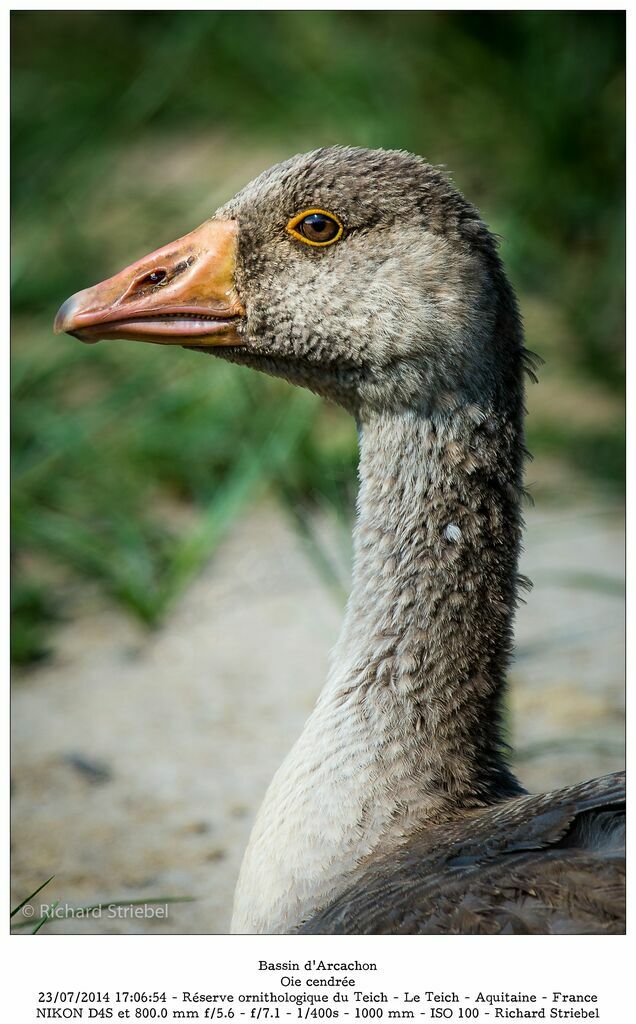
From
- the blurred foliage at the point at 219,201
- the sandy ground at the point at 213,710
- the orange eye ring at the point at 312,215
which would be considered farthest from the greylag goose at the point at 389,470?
the blurred foliage at the point at 219,201

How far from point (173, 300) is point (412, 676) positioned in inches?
39.1

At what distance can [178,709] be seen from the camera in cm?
425

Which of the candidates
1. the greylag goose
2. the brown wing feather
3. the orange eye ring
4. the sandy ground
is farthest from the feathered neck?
the sandy ground

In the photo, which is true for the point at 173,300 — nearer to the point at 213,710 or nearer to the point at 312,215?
the point at 312,215

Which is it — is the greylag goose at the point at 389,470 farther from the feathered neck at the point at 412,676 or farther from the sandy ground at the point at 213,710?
the sandy ground at the point at 213,710

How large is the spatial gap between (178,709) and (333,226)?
7.43ft

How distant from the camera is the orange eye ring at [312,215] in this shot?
8.19 ft

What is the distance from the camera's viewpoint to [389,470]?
2574mm

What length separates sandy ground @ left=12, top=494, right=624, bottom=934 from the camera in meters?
3.44

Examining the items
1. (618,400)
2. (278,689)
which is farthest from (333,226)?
(618,400)

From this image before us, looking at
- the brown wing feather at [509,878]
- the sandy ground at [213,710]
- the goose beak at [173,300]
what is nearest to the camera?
the brown wing feather at [509,878]

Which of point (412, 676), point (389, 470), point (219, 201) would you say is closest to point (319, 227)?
point (389, 470)

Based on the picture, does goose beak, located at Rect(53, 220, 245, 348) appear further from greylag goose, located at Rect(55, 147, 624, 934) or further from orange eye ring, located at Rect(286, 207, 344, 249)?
orange eye ring, located at Rect(286, 207, 344, 249)

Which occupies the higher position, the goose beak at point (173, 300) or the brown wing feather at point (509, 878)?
the goose beak at point (173, 300)
